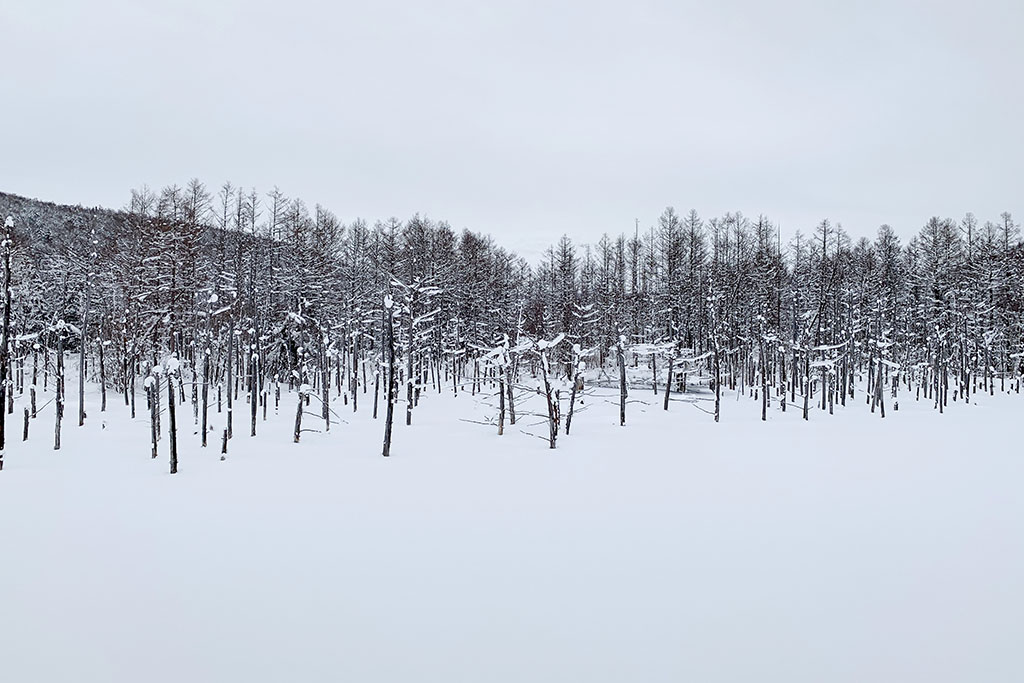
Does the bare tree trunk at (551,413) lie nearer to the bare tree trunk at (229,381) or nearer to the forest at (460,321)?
the forest at (460,321)

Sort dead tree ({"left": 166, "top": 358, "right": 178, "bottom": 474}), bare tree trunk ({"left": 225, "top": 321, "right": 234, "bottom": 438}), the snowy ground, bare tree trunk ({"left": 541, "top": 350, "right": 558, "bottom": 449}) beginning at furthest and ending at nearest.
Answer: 1. bare tree trunk ({"left": 225, "top": 321, "right": 234, "bottom": 438})
2. bare tree trunk ({"left": 541, "top": 350, "right": 558, "bottom": 449})
3. dead tree ({"left": 166, "top": 358, "right": 178, "bottom": 474})
4. the snowy ground

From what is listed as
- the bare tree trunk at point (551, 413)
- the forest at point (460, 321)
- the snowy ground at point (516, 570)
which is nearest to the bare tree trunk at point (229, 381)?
the forest at point (460, 321)

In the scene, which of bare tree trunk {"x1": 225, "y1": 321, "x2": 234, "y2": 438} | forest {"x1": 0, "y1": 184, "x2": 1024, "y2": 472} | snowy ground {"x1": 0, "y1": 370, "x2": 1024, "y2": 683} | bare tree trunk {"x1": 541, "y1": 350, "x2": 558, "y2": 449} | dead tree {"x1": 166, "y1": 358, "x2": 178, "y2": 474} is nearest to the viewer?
snowy ground {"x1": 0, "y1": 370, "x2": 1024, "y2": 683}

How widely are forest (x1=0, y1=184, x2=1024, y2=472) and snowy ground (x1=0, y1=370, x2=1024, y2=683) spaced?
39.3 ft

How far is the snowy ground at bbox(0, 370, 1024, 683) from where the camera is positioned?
7039 mm

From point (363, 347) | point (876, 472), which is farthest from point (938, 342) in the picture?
point (363, 347)

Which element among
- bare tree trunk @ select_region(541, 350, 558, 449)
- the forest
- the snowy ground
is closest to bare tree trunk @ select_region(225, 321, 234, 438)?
the forest

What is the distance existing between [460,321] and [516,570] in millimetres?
39352

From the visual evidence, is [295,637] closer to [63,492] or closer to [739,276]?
[63,492]

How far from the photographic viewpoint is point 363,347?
162 ft

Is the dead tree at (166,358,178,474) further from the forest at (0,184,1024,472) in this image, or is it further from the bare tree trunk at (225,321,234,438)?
the forest at (0,184,1024,472)

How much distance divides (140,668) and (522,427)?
22277 mm

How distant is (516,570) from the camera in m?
9.82

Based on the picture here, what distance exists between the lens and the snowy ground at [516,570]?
7039mm
